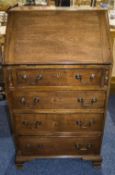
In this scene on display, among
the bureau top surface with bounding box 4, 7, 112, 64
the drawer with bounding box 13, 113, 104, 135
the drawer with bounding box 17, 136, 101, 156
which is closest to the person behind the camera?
the bureau top surface with bounding box 4, 7, 112, 64

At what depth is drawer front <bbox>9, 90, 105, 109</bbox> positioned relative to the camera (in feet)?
4.24

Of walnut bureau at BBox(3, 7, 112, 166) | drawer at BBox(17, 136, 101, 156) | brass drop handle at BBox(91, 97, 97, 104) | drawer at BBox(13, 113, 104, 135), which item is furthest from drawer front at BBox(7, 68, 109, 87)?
drawer at BBox(17, 136, 101, 156)

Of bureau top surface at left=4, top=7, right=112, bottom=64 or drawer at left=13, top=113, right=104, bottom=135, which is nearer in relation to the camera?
bureau top surface at left=4, top=7, right=112, bottom=64

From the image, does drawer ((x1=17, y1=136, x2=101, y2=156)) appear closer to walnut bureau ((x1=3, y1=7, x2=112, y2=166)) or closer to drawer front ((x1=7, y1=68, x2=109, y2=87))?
walnut bureau ((x1=3, y1=7, x2=112, y2=166))

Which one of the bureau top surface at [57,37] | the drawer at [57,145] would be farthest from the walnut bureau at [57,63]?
the drawer at [57,145]

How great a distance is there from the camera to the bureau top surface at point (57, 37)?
116 cm

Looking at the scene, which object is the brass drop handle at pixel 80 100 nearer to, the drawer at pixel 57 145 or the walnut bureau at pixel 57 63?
the walnut bureau at pixel 57 63

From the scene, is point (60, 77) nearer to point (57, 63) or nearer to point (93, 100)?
point (57, 63)

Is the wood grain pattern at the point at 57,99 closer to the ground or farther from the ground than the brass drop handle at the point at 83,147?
farther from the ground

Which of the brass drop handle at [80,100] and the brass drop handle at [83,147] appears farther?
the brass drop handle at [83,147]

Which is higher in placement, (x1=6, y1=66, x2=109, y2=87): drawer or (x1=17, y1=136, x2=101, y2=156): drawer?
(x1=6, y1=66, x2=109, y2=87): drawer

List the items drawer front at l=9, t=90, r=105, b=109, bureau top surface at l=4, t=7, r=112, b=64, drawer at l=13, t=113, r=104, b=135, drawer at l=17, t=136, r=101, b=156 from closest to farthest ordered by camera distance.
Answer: bureau top surface at l=4, t=7, r=112, b=64
drawer front at l=9, t=90, r=105, b=109
drawer at l=13, t=113, r=104, b=135
drawer at l=17, t=136, r=101, b=156

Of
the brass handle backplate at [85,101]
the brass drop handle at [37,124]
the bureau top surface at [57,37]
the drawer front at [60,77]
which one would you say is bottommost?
the brass drop handle at [37,124]

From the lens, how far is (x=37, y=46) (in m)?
1.18
